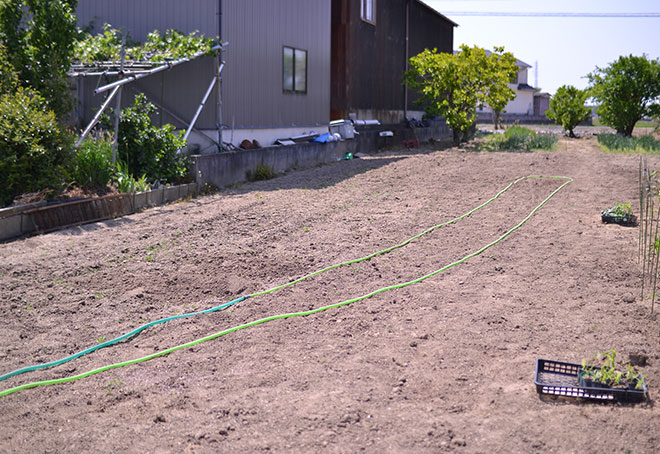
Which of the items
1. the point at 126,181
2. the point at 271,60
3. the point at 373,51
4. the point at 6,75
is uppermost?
the point at 373,51

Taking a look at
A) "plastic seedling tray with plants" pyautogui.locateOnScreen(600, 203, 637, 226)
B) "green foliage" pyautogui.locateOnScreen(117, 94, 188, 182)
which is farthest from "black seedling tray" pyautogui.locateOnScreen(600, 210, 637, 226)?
"green foliage" pyautogui.locateOnScreen(117, 94, 188, 182)

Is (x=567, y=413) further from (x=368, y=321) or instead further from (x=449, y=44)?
(x=449, y=44)

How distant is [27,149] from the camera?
8008 millimetres

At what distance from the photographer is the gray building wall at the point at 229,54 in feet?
42.5

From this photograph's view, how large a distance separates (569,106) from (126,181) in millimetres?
20512

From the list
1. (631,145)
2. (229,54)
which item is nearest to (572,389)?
(229,54)

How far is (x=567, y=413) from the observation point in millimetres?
3455

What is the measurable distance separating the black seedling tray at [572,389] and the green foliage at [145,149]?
7.76m

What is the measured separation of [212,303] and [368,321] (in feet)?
4.64

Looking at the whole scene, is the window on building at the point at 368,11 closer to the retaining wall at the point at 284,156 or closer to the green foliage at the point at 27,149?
the retaining wall at the point at 284,156

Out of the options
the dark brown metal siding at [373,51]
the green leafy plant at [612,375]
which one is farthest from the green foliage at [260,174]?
the green leafy plant at [612,375]

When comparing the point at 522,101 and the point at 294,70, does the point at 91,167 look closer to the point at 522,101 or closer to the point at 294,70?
the point at 294,70

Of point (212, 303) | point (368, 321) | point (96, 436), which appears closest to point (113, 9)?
point (212, 303)

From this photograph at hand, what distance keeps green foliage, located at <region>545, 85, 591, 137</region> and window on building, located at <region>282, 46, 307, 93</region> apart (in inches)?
523
